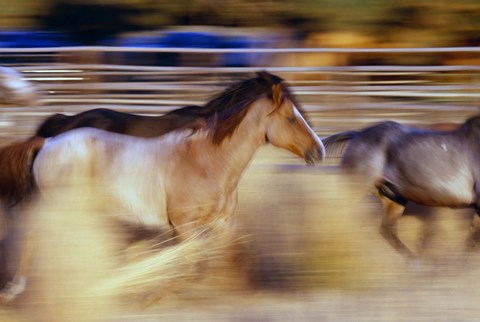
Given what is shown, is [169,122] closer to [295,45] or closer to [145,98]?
[145,98]

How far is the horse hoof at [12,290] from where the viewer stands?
17.7ft

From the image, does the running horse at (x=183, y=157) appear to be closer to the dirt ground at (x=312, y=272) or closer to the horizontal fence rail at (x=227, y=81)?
the dirt ground at (x=312, y=272)

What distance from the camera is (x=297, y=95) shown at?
9500mm

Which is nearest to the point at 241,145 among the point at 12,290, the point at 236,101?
the point at 236,101

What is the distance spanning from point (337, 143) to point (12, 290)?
8.17ft

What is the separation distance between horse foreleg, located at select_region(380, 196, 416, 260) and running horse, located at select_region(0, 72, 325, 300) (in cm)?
95

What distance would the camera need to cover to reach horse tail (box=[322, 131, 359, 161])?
21.6ft

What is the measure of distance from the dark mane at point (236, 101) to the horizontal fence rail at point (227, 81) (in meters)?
2.57

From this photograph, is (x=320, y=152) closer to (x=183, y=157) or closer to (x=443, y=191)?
(x=183, y=157)

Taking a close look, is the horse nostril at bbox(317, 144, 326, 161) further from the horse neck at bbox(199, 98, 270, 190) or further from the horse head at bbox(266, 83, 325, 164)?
the horse neck at bbox(199, 98, 270, 190)

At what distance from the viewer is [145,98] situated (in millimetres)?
10148

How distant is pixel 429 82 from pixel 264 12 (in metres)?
4.57

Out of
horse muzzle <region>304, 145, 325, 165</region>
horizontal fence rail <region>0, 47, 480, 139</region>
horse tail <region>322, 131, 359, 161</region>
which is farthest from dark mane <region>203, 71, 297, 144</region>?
horizontal fence rail <region>0, 47, 480, 139</region>

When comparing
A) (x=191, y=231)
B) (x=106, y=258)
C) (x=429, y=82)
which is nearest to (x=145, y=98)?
(x=429, y=82)
